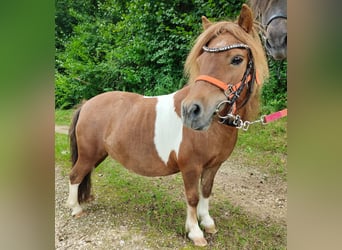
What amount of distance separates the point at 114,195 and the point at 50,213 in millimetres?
328

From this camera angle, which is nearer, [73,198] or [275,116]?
[275,116]

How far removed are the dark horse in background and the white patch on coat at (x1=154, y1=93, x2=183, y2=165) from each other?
0.32 meters

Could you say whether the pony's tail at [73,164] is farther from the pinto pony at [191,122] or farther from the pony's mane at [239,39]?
the pony's mane at [239,39]

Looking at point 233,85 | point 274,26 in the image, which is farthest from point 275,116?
point 274,26

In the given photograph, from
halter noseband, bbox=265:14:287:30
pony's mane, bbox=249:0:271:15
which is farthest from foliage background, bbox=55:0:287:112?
halter noseband, bbox=265:14:287:30

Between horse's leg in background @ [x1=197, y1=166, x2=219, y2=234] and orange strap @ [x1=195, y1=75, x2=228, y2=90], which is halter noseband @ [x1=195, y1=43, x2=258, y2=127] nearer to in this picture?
orange strap @ [x1=195, y1=75, x2=228, y2=90]

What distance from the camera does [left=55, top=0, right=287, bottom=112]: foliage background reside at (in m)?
0.98

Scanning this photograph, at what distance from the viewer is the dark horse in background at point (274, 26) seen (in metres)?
0.80

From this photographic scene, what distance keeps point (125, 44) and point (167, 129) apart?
337 millimetres

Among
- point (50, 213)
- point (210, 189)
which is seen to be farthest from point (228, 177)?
point (50, 213)

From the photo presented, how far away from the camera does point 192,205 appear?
36.5 inches

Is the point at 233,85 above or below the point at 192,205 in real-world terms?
above

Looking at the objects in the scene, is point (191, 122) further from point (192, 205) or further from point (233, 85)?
point (192, 205)
